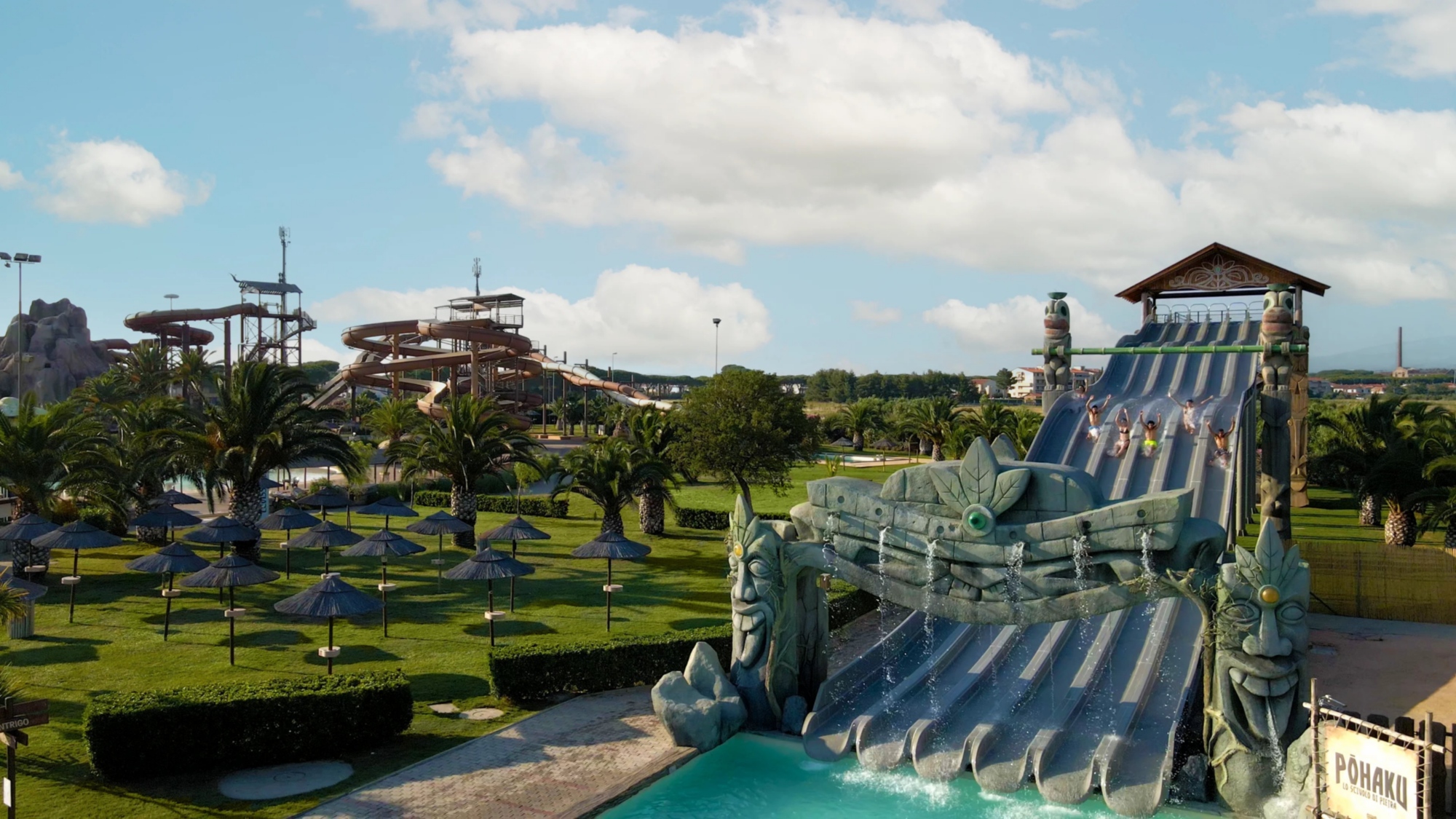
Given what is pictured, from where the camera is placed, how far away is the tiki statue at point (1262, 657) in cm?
1242

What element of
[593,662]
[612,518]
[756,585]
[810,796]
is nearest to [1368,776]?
[810,796]

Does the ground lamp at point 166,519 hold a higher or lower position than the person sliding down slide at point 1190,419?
lower

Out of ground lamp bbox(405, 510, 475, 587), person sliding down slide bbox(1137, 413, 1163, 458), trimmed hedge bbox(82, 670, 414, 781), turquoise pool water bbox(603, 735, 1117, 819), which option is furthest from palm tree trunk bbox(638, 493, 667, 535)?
turquoise pool water bbox(603, 735, 1117, 819)

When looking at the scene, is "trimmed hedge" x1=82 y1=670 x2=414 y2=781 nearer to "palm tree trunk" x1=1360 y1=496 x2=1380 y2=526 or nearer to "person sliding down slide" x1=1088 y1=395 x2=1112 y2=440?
"person sliding down slide" x1=1088 y1=395 x2=1112 y2=440

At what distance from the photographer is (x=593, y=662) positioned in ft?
60.4

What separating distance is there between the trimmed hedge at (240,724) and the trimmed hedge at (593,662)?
2.17m

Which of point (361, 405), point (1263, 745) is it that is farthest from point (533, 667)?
point (361, 405)

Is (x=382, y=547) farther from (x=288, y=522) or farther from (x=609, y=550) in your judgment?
(x=288, y=522)

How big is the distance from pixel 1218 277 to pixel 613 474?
2386 centimetres

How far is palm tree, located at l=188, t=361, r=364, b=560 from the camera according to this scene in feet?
94.2

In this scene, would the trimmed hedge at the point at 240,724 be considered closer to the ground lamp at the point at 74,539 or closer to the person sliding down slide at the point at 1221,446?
the ground lamp at the point at 74,539

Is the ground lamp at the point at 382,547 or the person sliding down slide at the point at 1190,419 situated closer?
the ground lamp at the point at 382,547

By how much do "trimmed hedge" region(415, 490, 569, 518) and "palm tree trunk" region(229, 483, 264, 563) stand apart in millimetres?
11870

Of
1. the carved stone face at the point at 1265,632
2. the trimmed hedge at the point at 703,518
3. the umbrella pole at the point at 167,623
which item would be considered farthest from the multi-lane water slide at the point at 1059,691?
the trimmed hedge at the point at 703,518
